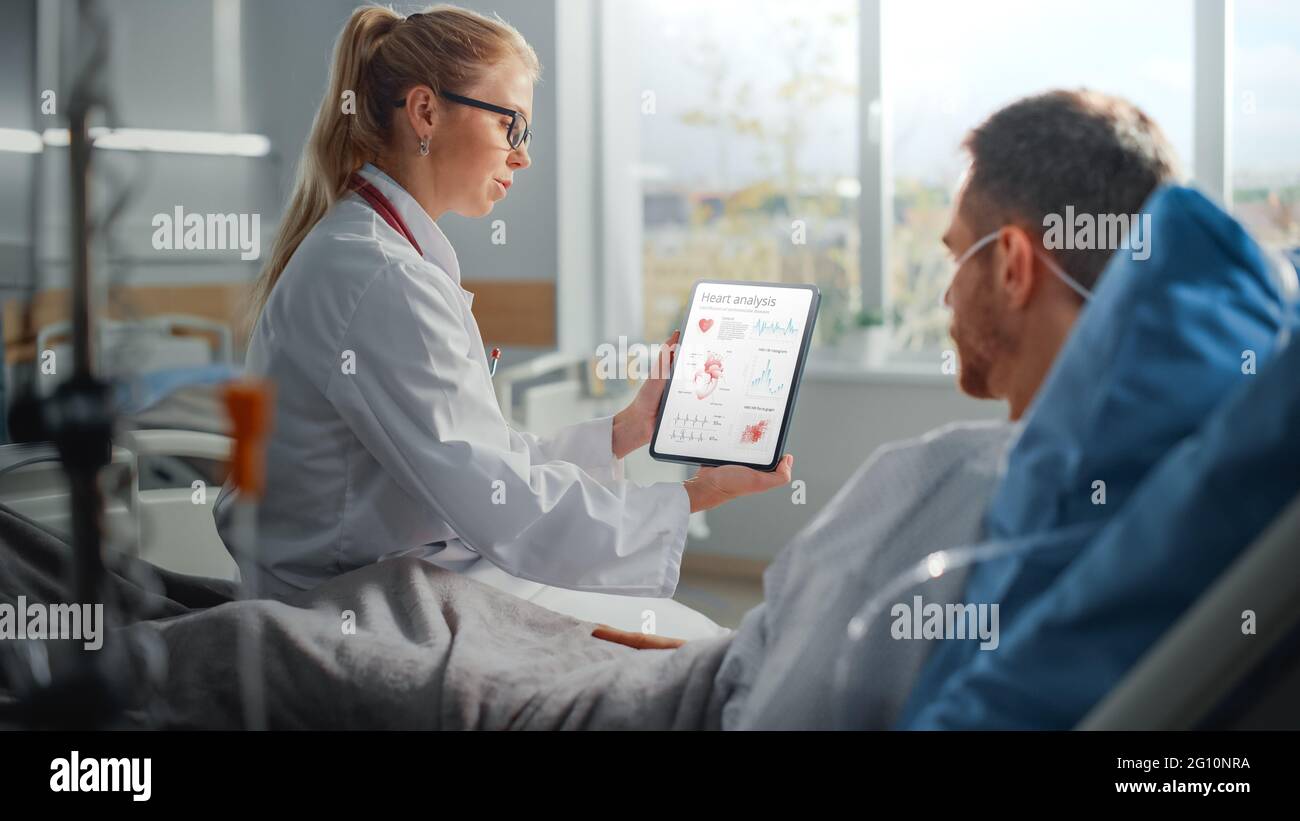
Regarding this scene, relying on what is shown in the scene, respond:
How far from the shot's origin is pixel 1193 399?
770mm

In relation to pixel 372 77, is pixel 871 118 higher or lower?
higher

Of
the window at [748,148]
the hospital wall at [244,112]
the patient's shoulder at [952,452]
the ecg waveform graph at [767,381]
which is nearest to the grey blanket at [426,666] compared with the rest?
the patient's shoulder at [952,452]

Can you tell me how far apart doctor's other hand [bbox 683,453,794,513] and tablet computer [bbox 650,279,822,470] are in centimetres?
2

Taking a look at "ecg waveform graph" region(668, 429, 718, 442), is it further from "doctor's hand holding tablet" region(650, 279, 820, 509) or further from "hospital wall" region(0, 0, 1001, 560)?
"hospital wall" region(0, 0, 1001, 560)

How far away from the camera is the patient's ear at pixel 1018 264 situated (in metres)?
0.96

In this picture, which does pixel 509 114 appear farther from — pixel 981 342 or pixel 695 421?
pixel 981 342

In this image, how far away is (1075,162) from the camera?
948mm

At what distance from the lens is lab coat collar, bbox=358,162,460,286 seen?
4.88 ft

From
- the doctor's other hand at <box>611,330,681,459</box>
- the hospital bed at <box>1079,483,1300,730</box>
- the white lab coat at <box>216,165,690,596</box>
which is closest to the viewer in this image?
the hospital bed at <box>1079,483,1300,730</box>

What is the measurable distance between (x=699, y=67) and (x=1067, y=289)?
295 centimetres

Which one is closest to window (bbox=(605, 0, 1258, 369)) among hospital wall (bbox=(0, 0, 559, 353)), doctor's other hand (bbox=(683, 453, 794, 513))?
hospital wall (bbox=(0, 0, 559, 353))

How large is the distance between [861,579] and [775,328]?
2.11ft

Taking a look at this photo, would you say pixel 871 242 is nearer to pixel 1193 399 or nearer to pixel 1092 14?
pixel 1092 14

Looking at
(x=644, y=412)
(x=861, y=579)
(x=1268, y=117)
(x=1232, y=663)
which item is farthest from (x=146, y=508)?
(x=1268, y=117)
